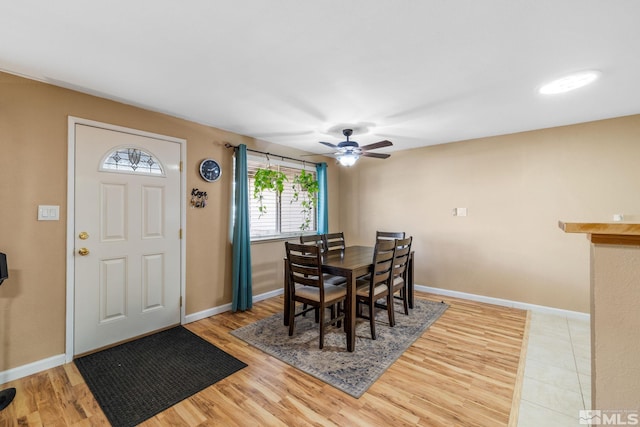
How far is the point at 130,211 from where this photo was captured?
2.78m

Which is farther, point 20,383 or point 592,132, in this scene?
point 592,132

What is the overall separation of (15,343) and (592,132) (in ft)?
19.6

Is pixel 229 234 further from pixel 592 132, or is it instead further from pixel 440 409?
pixel 592 132

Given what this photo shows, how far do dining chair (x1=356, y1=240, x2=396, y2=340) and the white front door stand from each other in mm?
2093

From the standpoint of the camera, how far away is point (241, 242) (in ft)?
11.7

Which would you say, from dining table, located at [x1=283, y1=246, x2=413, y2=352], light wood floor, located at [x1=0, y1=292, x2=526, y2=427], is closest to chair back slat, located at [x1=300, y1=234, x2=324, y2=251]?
dining table, located at [x1=283, y1=246, x2=413, y2=352]

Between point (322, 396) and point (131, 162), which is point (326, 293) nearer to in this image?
point (322, 396)

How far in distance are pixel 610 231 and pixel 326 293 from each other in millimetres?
2197

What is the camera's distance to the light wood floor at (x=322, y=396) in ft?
5.77

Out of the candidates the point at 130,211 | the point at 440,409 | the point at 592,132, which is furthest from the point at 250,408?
the point at 592,132

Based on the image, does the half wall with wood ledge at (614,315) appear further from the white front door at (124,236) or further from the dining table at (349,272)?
the white front door at (124,236)

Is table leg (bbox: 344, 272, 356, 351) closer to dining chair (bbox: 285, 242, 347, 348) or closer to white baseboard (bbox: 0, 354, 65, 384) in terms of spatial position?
dining chair (bbox: 285, 242, 347, 348)

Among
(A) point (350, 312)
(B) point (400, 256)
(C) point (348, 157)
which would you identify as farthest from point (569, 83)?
(A) point (350, 312)

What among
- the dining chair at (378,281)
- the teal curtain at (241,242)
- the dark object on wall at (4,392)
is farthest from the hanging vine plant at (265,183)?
the dark object on wall at (4,392)
